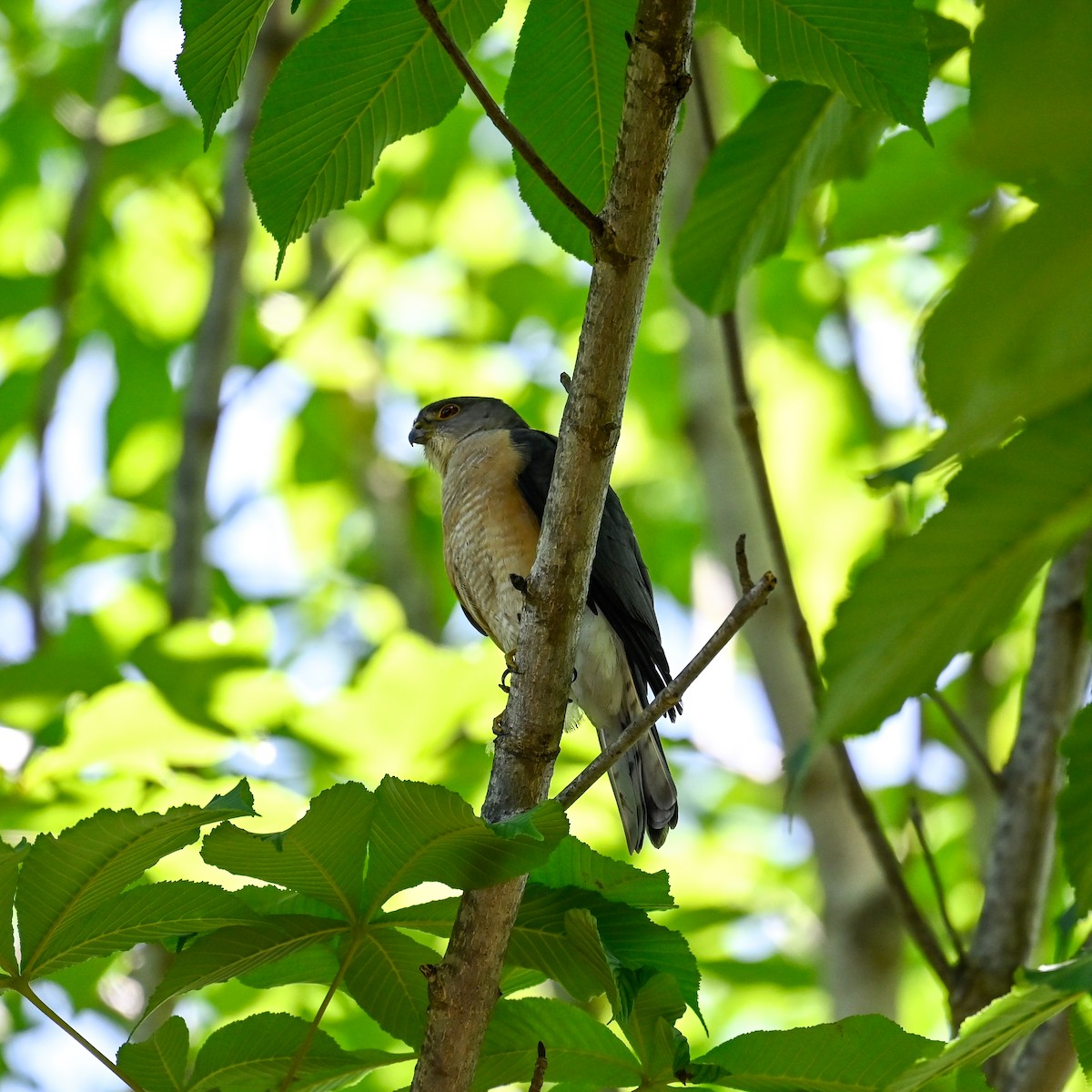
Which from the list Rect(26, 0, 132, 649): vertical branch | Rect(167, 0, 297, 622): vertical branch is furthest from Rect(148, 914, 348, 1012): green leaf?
Rect(26, 0, 132, 649): vertical branch

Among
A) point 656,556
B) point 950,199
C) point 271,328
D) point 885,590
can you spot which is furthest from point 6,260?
point 885,590

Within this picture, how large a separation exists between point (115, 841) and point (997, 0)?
1663mm

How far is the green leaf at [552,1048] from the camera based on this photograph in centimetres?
231

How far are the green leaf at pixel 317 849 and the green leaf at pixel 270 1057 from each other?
0.38 meters

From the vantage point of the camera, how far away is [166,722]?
4129mm

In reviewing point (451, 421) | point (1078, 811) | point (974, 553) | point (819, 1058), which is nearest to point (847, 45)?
point (1078, 811)

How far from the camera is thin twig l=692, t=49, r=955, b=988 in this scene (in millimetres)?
3607

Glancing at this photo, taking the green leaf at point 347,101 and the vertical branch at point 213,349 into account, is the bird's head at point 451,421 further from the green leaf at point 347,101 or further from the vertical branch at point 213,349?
the green leaf at point 347,101

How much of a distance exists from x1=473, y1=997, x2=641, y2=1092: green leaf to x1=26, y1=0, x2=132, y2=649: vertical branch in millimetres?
4421

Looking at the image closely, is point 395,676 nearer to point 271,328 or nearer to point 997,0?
point 997,0

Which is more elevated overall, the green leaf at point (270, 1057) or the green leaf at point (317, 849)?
the green leaf at point (317, 849)

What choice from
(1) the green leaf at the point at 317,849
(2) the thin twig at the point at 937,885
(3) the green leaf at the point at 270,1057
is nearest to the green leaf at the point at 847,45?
(1) the green leaf at the point at 317,849

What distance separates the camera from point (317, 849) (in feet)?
6.72

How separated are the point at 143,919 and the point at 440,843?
527 mm
